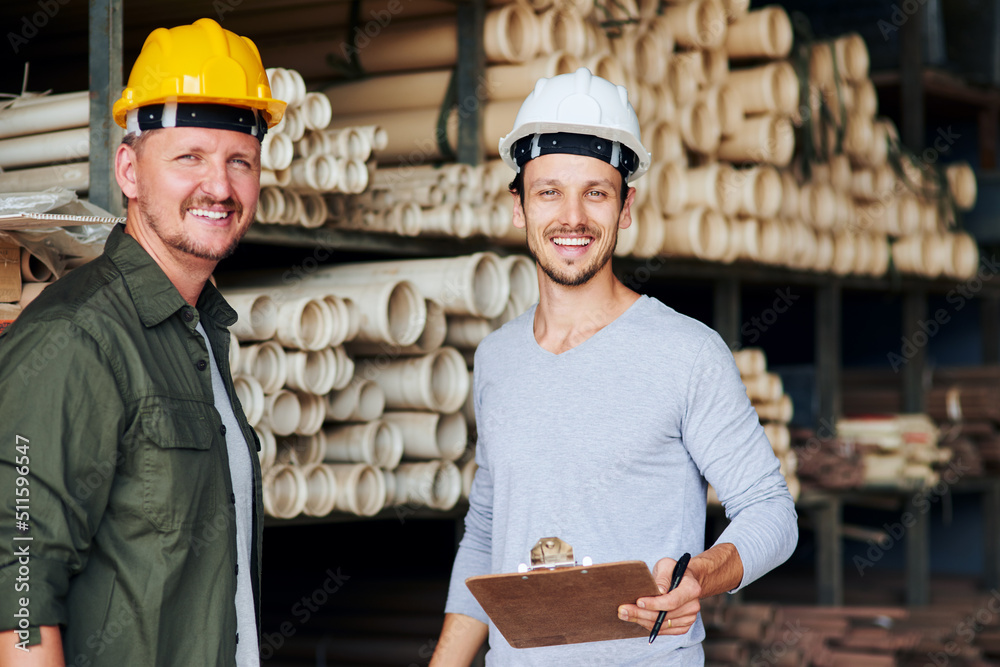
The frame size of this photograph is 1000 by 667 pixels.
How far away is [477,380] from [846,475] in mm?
3773

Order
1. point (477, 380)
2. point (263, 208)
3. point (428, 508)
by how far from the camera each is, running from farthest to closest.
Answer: point (428, 508)
point (263, 208)
point (477, 380)

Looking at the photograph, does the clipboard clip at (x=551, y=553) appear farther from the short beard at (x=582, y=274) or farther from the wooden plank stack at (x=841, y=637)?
the wooden plank stack at (x=841, y=637)

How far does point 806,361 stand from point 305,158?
5503mm

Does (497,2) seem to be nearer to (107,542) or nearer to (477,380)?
(477,380)

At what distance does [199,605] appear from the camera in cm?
214

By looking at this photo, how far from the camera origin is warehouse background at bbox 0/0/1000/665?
15.2 feet

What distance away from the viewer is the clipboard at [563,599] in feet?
6.52

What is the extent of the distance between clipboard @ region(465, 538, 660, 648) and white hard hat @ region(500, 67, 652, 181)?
1.03 m

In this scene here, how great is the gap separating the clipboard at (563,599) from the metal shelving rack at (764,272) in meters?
1.63

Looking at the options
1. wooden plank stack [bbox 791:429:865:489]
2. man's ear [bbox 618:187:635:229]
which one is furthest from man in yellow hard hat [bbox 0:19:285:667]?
wooden plank stack [bbox 791:429:865:489]

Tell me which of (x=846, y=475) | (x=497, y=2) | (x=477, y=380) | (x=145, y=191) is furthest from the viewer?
(x=846, y=475)

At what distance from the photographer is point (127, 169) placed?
235cm

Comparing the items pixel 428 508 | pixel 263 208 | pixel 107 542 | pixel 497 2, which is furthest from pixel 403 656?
pixel 107 542

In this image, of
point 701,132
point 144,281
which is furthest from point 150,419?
point 701,132
